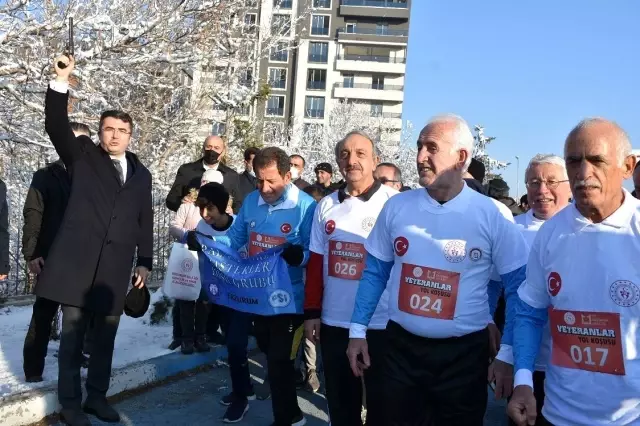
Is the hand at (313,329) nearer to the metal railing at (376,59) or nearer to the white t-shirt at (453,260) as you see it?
the white t-shirt at (453,260)

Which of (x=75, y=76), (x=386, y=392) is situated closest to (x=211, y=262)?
(x=386, y=392)

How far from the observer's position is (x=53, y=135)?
14.0ft

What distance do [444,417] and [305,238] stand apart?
1864 mm

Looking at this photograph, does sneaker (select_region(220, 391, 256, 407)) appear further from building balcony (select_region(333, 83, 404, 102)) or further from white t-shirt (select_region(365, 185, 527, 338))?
building balcony (select_region(333, 83, 404, 102))

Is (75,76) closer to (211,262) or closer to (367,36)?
(211,262)

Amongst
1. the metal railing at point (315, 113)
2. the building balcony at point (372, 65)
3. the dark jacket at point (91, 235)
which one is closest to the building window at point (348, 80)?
the building balcony at point (372, 65)

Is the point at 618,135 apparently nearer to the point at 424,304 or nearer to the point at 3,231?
the point at 424,304

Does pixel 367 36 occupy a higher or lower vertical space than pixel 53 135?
higher

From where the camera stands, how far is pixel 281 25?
12750 mm

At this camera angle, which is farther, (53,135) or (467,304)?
(53,135)

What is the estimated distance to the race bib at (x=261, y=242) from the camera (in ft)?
15.2

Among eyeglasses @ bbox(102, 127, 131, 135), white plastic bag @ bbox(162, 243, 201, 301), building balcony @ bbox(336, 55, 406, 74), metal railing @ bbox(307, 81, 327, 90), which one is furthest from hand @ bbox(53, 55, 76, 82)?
building balcony @ bbox(336, 55, 406, 74)

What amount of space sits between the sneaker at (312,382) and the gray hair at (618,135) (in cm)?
434

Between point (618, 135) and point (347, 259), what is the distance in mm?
2040
